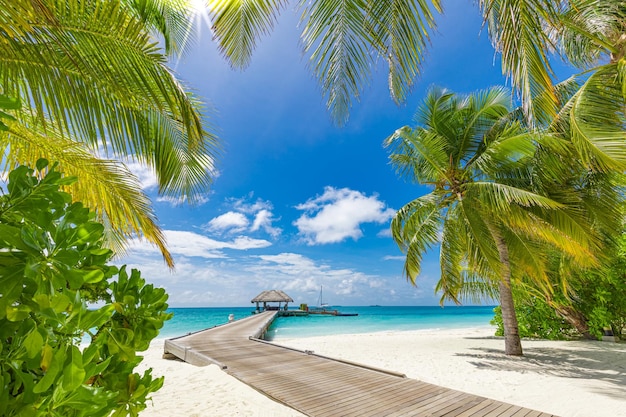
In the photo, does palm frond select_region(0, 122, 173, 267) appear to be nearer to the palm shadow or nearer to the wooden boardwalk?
the wooden boardwalk

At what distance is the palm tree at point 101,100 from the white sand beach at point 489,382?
2.10m

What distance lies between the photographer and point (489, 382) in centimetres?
567

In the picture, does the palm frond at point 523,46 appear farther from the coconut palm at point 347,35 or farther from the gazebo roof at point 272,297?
the gazebo roof at point 272,297

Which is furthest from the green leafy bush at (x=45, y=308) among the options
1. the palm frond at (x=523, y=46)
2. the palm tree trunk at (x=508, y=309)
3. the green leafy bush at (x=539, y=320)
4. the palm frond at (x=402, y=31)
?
the green leafy bush at (x=539, y=320)

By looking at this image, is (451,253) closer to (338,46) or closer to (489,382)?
(489,382)

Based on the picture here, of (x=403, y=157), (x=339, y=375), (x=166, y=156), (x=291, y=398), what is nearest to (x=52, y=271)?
(x=166, y=156)

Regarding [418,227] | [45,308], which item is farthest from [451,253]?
[45,308]

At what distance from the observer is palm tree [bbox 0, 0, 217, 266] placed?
251cm

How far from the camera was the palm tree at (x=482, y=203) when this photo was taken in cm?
700

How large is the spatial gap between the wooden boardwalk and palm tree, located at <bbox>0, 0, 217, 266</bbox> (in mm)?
2689

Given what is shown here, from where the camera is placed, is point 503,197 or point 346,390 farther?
point 503,197

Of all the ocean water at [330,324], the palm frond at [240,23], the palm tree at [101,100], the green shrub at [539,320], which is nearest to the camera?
the palm tree at [101,100]

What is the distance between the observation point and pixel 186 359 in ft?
25.4

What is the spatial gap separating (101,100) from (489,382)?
723 centimetres
